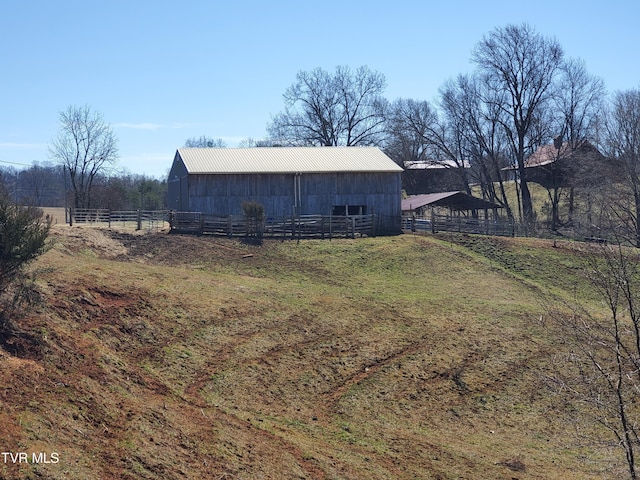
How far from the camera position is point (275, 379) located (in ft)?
64.3

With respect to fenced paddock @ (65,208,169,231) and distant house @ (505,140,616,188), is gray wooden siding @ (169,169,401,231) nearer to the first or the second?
fenced paddock @ (65,208,169,231)

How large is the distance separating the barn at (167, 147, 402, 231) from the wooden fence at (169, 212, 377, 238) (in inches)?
102

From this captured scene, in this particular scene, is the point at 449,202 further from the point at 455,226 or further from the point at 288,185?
the point at 288,185

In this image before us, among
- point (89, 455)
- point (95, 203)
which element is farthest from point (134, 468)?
point (95, 203)

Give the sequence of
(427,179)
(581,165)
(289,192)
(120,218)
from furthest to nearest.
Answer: (427,179) → (581,165) → (289,192) → (120,218)

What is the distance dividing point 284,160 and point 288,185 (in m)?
2.82

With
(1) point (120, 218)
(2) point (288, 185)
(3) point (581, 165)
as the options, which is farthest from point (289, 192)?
(3) point (581, 165)

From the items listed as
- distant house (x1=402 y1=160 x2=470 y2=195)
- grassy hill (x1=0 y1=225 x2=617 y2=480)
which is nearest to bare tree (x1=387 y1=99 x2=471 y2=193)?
distant house (x1=402 y1=160 x2=470 y2=195)

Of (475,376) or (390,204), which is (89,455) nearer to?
(475,376)

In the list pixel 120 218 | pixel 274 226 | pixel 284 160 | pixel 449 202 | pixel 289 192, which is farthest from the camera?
pixel 449 202

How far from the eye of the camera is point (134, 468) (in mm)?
11844

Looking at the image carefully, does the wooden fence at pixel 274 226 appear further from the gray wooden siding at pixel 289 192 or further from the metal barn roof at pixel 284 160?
the metal barn roof at pixel 284 160

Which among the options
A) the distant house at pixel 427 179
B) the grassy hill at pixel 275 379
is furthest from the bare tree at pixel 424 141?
the grassy hill at pixel 275 379

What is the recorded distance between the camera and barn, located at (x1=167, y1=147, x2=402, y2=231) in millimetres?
45750
